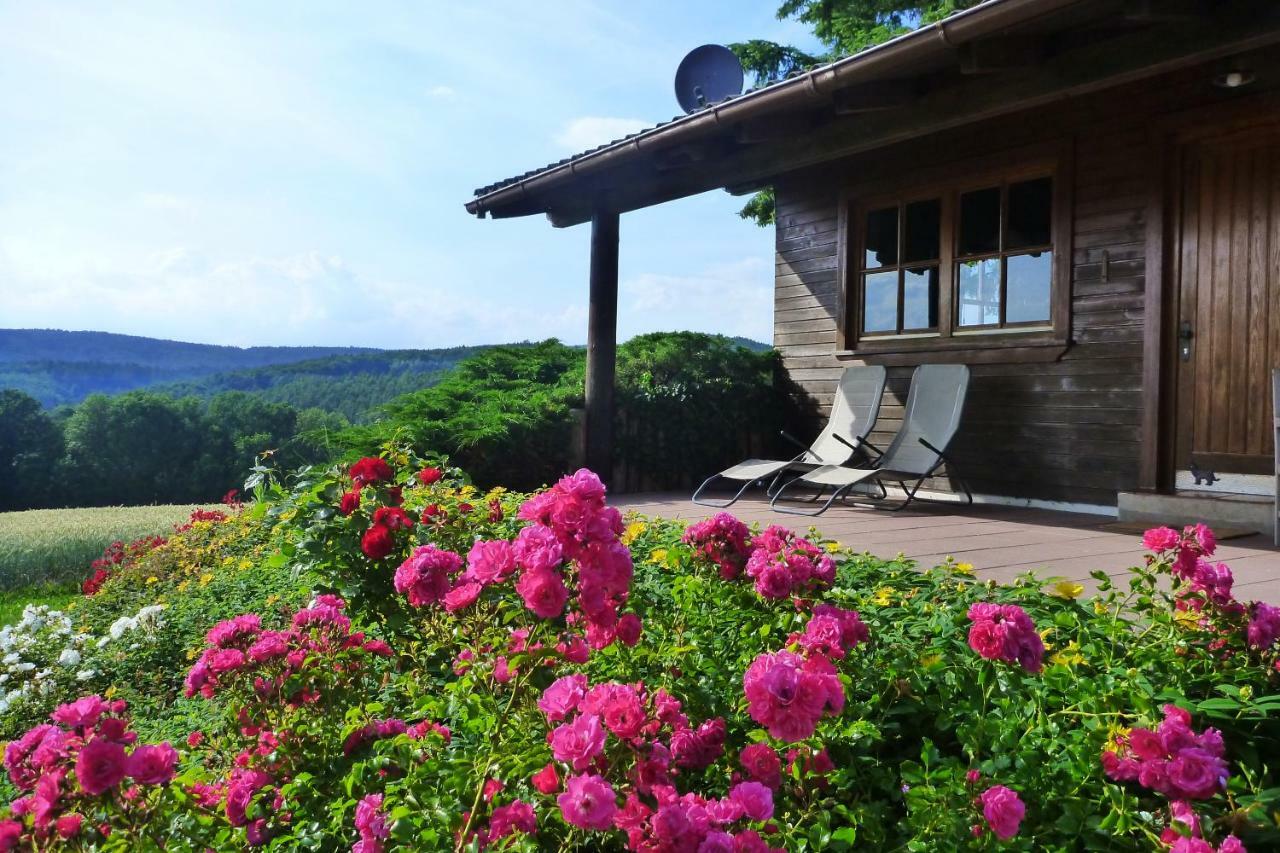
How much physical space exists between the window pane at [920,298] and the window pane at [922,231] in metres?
0.10

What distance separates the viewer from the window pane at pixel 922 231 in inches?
253

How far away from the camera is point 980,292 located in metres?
6.13

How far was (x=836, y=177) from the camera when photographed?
7023 mm

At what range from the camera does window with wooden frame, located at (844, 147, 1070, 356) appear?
573 cm

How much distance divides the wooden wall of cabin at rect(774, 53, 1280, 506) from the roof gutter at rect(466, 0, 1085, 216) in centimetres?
179

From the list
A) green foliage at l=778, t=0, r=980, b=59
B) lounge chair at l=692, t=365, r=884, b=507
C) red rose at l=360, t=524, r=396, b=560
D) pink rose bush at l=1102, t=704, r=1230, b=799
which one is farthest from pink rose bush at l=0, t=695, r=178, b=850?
green foliage at l=778, t=0, r=980, b=59

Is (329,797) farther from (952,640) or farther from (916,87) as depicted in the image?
(916,87)

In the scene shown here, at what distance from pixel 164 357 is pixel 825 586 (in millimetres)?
22845

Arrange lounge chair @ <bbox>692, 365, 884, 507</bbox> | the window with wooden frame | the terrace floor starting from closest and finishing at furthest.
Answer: the terrace floor < the window with wooden frame < lounge chair @ <bbox>692, 365, 884, 507</bbox>

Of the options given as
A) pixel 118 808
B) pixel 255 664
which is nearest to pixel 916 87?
pixel 255 664

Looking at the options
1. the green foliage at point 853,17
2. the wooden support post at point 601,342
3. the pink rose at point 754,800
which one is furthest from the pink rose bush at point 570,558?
the green foliage at point 853,17

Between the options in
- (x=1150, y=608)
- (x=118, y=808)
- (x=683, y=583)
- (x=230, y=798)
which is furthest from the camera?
(x=683, y=583)

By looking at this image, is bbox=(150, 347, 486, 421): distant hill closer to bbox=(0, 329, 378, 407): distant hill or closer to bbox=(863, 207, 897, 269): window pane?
bbox=(0, 329, 378, 407): distant hill

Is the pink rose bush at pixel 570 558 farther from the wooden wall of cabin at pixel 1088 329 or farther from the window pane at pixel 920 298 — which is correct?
the window pane at pixel 920 298
